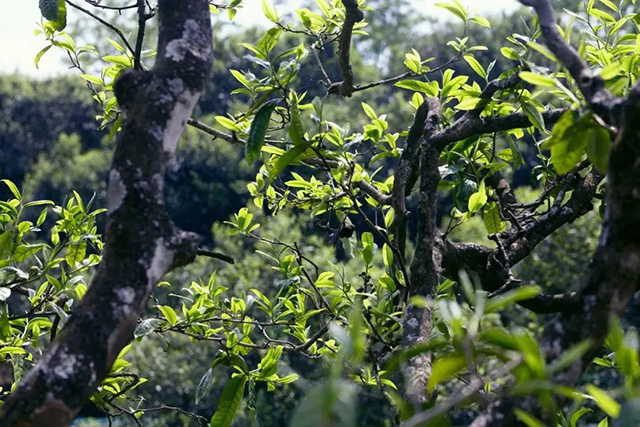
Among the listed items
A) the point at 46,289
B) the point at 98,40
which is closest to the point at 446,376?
the point at 46,289

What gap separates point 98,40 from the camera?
106ft

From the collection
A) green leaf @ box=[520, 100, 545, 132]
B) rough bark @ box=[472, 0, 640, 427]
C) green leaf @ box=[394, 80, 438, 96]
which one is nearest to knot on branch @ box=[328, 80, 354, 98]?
green leaf @ box=[394, 80, 438, 96]

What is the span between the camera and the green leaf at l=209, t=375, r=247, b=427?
181 cm

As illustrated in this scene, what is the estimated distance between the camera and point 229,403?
1.89 meters

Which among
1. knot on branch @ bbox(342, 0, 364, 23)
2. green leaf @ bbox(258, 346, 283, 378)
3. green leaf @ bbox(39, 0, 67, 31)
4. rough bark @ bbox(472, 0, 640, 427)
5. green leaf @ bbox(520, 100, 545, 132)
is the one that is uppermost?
green leaf @ bbox(39, 0, 67, 31)

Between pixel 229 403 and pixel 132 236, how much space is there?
0.74 metres

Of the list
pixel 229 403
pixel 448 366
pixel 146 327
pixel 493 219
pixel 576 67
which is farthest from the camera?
pixel 493 219

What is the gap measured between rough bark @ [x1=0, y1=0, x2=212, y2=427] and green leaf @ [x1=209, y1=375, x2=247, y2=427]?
1.98 ft

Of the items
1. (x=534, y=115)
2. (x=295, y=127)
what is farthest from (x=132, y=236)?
(x=534, y=115)

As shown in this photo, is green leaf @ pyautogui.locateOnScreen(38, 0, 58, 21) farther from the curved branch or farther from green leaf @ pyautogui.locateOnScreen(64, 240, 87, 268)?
the curved branch

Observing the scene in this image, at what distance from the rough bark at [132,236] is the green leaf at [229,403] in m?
0.60

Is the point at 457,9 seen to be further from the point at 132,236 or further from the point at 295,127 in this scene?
the point at 132,236

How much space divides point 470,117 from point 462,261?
A: 0.36 meters

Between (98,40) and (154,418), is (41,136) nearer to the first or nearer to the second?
(98,40)
